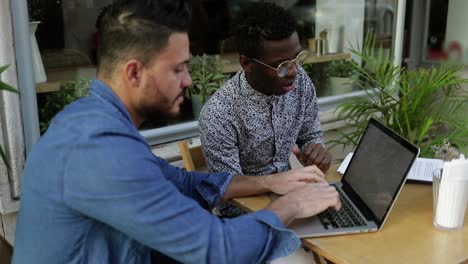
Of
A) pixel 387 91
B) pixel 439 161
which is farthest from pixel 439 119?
pixel 439 161

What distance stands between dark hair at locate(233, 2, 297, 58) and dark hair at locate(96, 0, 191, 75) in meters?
0.72

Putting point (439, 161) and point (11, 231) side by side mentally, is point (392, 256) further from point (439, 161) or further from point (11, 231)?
point (11, 231)

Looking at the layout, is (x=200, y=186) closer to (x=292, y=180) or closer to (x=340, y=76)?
(x=292, y=180)

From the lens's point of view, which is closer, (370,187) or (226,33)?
(370,187)

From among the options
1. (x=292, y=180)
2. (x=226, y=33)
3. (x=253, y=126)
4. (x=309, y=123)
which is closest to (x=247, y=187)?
(x=292, y=180)

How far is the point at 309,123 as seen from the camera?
6.79 ft

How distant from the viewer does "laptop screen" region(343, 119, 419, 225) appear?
1322 mm

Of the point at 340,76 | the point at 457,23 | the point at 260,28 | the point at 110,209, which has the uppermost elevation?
the point at 260,28

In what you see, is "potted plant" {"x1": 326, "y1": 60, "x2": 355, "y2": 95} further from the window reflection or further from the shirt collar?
the shirt collar

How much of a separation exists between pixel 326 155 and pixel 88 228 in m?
1.07

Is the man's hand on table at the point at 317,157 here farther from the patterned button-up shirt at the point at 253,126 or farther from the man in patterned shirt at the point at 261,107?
the patterned button-up shirt at the point at 253,126

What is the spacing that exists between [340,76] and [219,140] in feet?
7.22

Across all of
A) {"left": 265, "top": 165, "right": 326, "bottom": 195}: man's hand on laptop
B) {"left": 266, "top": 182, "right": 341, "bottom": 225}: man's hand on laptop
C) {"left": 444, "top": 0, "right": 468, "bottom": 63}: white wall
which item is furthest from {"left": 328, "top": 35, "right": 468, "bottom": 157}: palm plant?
{"left": 444, "top": 0, "right": 468, "bottom": 63}: white wall

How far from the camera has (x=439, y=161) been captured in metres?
1.78
